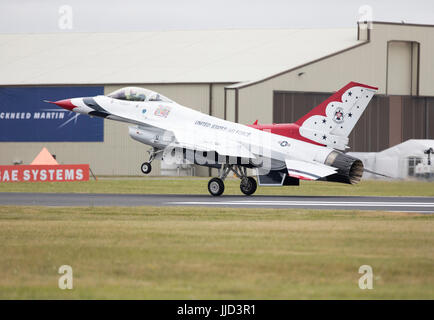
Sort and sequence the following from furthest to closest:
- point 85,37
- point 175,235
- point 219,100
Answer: point 85,37 → point 219,100 → point 175,235

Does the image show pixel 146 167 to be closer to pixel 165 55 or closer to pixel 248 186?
pixel 248 186

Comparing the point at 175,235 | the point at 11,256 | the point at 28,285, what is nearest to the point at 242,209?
the point at 175,235

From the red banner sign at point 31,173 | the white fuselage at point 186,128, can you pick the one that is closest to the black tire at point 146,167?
the white fuselage at point 186,128

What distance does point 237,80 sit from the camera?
171 feet

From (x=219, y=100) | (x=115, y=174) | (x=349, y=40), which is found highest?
(x=349, y=40)

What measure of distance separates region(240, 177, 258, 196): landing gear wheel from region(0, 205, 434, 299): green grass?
10.4 meters

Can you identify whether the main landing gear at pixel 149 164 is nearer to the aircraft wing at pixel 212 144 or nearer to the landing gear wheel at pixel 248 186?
the aircraft wing at pixel 212 144

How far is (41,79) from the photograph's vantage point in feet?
190

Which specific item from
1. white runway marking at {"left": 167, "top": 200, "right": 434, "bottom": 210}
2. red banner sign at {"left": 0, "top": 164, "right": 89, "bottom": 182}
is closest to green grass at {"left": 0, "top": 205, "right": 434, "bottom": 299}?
white runway marking at {"left": 167, "top": 200, "right": 434, "bottom": 210}

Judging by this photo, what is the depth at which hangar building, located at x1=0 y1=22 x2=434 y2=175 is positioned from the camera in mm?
51719

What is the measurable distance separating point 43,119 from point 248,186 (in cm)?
2933

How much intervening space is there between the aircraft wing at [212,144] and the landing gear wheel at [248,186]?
1.59 metres
